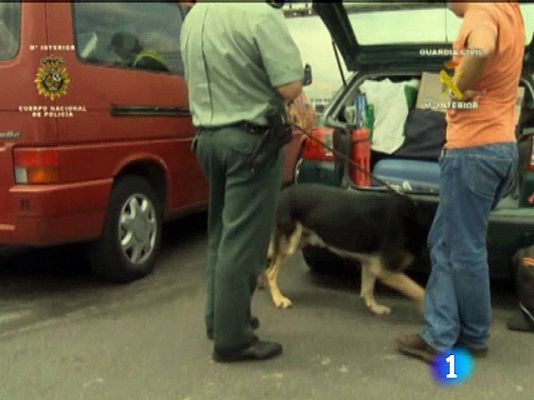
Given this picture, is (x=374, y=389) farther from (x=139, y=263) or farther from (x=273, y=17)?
(x=139, y=263)

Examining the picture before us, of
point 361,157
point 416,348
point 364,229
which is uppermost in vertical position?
point 361,157

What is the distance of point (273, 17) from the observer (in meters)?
3.41

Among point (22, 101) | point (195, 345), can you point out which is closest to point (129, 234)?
point (22, 101)

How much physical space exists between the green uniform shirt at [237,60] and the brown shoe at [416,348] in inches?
52.4

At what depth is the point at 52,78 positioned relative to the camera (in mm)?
4418

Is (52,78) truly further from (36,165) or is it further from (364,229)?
(364,229)

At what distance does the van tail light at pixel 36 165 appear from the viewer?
173 inches

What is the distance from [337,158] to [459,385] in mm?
1763

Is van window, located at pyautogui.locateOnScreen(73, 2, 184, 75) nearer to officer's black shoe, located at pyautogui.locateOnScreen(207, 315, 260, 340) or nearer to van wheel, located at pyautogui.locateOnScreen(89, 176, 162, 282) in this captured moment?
van wheel, located at pyautogui.locateOnScreen(89, 176, 162, 282)

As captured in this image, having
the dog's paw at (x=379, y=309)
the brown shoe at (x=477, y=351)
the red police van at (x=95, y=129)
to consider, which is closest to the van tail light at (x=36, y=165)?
the red police van at (x=95, y=129)

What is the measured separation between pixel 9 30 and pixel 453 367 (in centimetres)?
308

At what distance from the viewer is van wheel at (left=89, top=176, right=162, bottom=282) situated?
4.91 m

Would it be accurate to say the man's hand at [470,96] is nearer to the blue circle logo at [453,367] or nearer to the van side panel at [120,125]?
the blue circle logo at [453,367]

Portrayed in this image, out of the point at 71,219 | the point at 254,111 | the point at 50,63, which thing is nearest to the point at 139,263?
the point at 71,219
